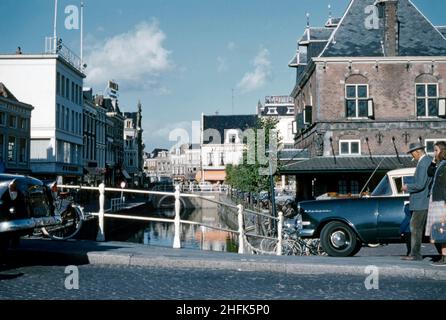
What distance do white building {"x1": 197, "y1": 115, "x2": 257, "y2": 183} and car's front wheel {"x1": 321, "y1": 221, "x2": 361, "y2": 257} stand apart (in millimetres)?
81821

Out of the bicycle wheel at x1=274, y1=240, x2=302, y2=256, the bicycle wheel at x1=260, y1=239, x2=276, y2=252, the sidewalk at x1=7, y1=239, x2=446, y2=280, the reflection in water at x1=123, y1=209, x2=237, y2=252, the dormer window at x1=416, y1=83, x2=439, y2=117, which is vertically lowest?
the reflection in water at x1=123, y1=209, x2=237, y2=252

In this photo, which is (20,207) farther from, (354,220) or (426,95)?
(426,95)

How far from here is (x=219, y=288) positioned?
6953 millimetres

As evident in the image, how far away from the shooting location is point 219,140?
94.9 meters

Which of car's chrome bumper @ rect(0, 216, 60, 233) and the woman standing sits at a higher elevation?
the woman standing

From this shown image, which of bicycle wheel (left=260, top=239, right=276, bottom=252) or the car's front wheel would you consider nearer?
the car's front wheel

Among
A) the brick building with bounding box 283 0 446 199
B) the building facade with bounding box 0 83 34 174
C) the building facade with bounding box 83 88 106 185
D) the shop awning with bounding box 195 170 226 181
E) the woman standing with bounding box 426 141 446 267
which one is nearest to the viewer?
the woman standing with bounding box 426 141 446 267

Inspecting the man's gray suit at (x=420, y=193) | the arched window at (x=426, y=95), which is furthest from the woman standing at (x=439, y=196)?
the arched window at (x=426, y=95)

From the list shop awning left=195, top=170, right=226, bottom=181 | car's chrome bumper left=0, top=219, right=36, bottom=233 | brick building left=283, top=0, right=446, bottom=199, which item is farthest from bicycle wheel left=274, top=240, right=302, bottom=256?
shop awning left=195, top=170, right=226, bottom=181

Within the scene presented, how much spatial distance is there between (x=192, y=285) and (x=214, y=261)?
5.28ft

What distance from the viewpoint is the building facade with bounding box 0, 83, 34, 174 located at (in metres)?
40.3

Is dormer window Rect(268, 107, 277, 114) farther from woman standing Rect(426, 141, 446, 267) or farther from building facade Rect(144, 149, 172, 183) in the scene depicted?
woman standing Rect(426, 141, 446, 267)

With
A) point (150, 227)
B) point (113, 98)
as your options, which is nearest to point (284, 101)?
point (113, 98)
